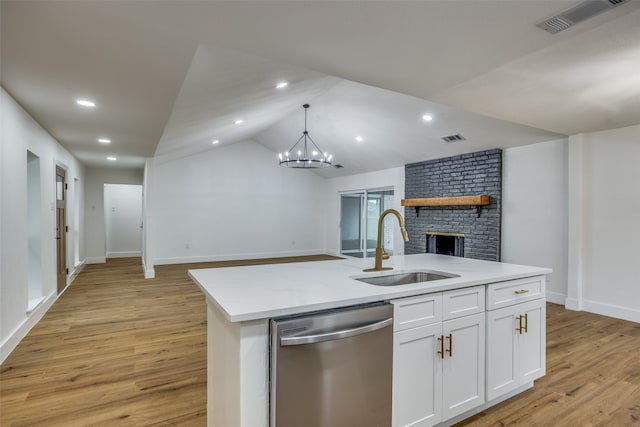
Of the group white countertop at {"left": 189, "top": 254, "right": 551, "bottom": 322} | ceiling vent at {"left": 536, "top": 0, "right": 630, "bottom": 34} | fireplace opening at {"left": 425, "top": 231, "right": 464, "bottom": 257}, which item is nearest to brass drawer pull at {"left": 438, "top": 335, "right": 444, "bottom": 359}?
white countertop at {"left": 189, "top": 254, "right": 551, "bottom": 322}

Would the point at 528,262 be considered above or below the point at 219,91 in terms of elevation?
below

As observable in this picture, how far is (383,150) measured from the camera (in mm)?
7215

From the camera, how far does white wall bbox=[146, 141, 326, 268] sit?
820cm

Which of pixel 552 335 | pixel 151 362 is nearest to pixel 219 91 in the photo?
pixel 151 362

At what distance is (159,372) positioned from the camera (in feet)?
8.88

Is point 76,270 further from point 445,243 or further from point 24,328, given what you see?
point 445,243

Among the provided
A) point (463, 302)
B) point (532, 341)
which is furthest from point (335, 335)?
point (532, 341)

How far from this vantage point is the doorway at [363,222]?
8586mm

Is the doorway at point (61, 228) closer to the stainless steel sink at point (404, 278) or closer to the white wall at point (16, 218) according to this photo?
the white wall at point (16, 218)

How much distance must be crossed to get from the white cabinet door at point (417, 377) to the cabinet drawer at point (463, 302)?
0.11 metres

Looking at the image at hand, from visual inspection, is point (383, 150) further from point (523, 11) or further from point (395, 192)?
point (523, 11)

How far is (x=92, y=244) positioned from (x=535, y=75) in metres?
9.51

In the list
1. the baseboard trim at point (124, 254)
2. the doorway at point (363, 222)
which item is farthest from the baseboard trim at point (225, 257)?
the baseboard trim at point (124, 254)

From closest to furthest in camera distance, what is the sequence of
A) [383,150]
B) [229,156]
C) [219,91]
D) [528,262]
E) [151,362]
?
[151,362] → [219,91] → [528,262] → [383,150] → [229,156]
